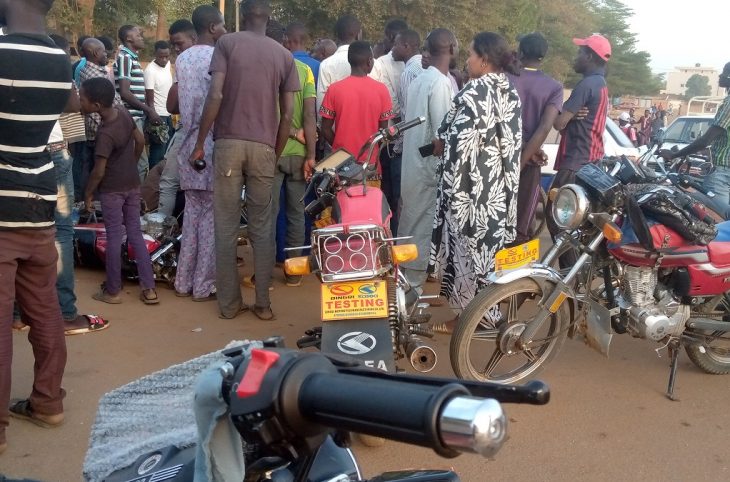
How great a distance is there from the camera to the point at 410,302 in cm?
377

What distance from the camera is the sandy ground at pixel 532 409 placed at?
3.21 meters

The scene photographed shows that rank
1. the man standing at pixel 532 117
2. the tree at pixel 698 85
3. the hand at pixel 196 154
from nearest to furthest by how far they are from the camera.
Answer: the hand at pixel 196 154 < the man standing at pixel 532 117 < the tree at pixel 698 85

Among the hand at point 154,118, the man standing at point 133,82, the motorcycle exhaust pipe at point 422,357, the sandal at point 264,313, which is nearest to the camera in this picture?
the motorcycle exhaust pipe at point 422,357

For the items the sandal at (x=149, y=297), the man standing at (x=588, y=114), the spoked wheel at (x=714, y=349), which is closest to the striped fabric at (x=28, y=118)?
the sandal at (x=149, y=297)

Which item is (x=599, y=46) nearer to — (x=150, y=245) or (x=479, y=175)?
(x=479, y=175)

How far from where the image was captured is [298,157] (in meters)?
5.74

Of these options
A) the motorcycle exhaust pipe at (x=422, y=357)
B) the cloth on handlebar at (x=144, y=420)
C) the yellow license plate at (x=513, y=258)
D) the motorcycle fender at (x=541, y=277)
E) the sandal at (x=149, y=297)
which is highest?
the cloth on handlebar at (x=144, y=420)

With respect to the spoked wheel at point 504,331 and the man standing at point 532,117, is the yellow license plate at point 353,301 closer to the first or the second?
the spoked wheel at point 504,331

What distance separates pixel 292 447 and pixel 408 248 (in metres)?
2.39

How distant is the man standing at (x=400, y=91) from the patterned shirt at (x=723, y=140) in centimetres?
243

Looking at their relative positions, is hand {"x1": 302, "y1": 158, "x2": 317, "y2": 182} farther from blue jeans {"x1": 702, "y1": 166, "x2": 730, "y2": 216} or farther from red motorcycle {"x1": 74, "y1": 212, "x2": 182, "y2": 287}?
blue jeans {"x1": 702, "y1": 166, "x2": 730, "y2": 216}

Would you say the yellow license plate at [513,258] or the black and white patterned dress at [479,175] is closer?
the yellow license plate at [513,258]

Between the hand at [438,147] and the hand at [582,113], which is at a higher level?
the hand at [582,113]

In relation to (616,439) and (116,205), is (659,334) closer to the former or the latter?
(616,439)
